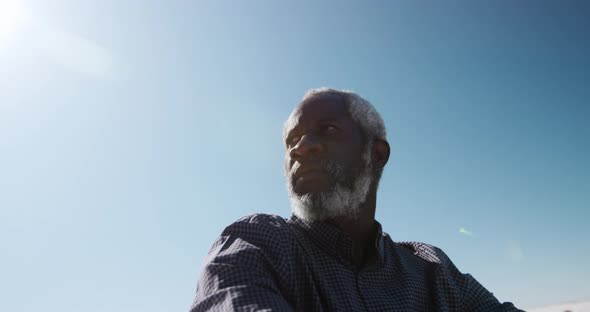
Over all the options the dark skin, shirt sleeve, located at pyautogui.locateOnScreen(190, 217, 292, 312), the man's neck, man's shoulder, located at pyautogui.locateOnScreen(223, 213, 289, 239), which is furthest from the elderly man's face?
shirt sleeve, located at pyautogui.locateOnScreen(190, 217, 292, 312)

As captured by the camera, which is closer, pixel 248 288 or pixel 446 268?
pixel 248 288

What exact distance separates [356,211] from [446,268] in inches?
33.1

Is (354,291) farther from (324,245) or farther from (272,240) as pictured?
(272,240)

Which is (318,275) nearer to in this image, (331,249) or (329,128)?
(331,249)

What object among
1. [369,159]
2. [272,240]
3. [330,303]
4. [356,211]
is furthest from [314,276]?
[369,159]

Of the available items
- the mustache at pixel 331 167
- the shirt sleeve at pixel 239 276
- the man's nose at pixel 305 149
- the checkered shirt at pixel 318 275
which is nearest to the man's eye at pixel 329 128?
the man's nose at pixel 305 149

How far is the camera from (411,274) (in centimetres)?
298

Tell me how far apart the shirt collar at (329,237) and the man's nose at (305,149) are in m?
0.48

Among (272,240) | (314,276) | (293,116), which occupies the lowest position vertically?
(314,276)

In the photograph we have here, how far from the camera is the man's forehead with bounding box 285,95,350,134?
10.9ft

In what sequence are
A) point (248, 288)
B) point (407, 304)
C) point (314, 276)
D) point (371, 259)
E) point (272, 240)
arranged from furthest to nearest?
point (371, 259), point (407, 304), point (314, 276), point (272, 240), point (248, 288)

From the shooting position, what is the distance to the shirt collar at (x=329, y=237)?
2.67 meters

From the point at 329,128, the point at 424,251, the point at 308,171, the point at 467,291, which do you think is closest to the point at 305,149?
the point at 308,171

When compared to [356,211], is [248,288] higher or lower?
lower
